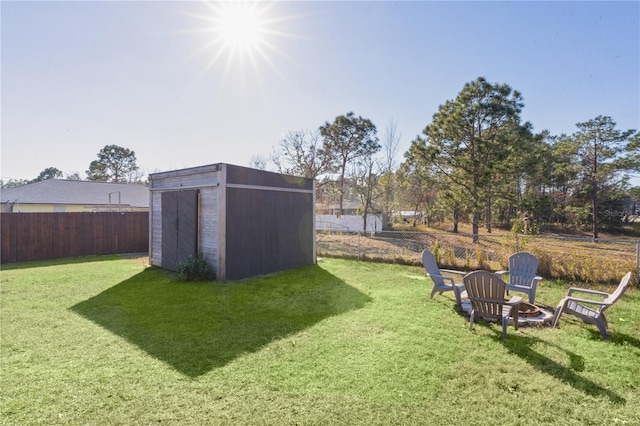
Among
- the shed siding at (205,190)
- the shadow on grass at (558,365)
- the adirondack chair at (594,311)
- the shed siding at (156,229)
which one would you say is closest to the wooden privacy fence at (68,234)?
the shed siding at (156,229)

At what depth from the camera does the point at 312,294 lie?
232 inches

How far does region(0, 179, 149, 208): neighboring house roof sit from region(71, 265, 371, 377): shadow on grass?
13.6 metres

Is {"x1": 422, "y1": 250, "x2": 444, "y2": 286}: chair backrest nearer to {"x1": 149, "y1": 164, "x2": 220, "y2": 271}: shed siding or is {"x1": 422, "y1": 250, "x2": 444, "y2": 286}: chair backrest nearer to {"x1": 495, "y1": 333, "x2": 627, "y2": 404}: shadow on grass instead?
{"x1": 495, "y1": 333, "x2": 627, "y2": 404}: shadow on grass

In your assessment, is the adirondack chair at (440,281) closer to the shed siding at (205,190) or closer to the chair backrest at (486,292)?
the chair backrest at (486,292)

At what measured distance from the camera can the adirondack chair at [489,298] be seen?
391 cm

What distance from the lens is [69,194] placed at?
1752 cm

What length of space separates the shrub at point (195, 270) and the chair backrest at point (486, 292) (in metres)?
5.23

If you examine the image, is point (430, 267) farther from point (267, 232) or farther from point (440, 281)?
point (267, 232)

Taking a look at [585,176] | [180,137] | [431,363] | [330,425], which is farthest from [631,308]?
[585,176]

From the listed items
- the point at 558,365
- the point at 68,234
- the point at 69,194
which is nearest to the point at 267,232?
the point at 558,365

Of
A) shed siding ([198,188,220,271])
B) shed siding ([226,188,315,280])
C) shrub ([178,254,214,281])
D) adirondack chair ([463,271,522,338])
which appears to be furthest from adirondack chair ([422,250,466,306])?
shrub ([178,254,214,281])

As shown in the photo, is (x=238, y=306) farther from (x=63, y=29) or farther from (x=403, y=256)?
(x=63, y=29)

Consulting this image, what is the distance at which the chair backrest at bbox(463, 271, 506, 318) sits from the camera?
393 cm

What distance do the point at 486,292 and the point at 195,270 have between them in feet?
18.4
